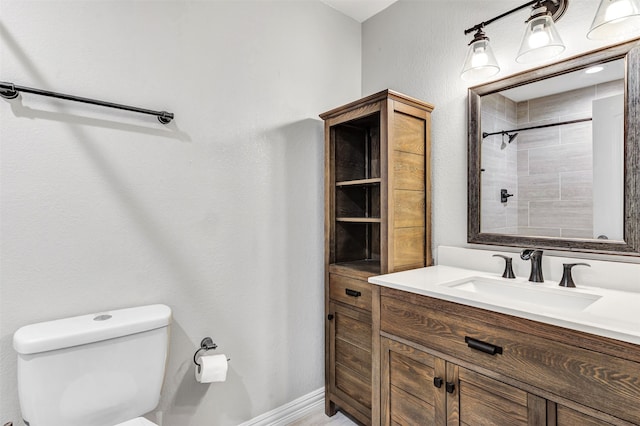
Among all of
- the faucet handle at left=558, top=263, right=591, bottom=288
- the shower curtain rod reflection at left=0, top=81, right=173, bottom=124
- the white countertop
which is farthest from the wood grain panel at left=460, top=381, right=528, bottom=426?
the shower curtain rod reflection at left=0, top=81, right=173, bottom=124

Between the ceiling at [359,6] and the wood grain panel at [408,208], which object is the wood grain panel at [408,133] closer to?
the wood grain panel at [408,208]

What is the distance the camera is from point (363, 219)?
1802 mm

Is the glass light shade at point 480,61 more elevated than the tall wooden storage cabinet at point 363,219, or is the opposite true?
the glass light shade at point 480,61

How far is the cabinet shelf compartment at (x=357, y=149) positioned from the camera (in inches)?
80.3

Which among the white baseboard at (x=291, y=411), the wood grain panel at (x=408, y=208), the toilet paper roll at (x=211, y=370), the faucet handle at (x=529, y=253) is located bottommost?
the white baseboard at (x=291, y=411)

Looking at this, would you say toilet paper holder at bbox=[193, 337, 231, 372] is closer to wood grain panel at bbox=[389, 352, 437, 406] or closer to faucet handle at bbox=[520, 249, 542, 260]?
wood grain panel at bbox=[389, 352, 437, 406]

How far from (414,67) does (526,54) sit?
2.29 ft

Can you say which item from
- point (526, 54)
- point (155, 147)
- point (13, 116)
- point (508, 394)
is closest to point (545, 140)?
point (526, 54)

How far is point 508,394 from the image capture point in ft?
3.47

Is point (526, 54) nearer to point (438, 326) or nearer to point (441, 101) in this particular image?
point (441, 101)

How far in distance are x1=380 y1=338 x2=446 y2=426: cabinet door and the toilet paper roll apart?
2.33 feet

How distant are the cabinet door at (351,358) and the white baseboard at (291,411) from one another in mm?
172

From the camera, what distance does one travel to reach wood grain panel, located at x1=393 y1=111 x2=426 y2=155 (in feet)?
5.47

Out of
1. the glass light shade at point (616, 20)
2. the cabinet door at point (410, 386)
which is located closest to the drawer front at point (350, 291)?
the cabinet door at point (410, 386)
